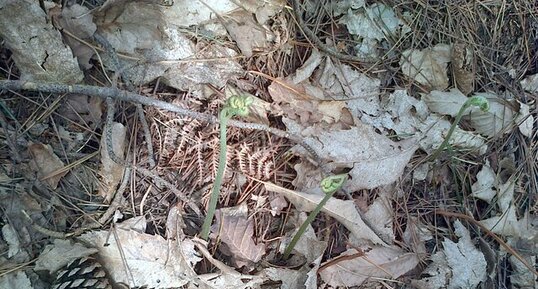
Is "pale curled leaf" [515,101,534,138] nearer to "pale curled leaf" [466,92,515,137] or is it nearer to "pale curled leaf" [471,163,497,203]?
"pale curled leaf" [466,92,515,137]

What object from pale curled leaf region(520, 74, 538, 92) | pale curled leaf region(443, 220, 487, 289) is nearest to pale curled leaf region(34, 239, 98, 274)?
pale curled leaf region(443, 220, 487, 289)

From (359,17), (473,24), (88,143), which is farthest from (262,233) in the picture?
(473,24)

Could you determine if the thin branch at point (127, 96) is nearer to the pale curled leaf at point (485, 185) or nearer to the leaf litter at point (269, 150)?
the leaf litter at point (269, 150)

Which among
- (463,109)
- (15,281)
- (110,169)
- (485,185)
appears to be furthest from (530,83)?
(15,281)

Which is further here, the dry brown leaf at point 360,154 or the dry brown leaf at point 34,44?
the dry brown leaf at point 360,154

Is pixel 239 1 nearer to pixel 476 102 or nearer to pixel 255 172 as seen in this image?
pixel 255 172

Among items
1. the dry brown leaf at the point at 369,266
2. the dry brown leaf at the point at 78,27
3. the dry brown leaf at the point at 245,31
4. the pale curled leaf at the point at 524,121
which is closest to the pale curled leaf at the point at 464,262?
the dry brown leaf at the point at 369,266
